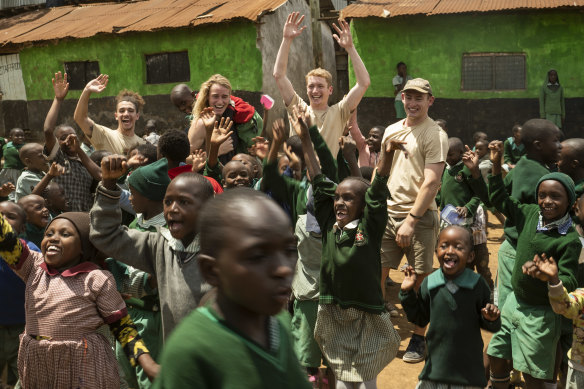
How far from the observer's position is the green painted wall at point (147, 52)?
14.6m

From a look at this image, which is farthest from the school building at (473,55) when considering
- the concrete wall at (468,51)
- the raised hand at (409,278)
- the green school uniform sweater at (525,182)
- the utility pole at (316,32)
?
the raised hand at (409,278)

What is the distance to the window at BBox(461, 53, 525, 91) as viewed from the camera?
45.5ft

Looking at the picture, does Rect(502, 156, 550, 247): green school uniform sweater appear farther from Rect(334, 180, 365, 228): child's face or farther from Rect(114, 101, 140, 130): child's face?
Rect(114, 101, 140, 130): child's face

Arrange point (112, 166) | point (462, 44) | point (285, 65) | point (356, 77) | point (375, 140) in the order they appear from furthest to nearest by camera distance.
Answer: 1. point (462, 44)
2. point (375, 140)
3. point (285, 65)
4. point (356, 77)
5. point (112, 166)

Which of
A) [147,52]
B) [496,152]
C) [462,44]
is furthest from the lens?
[147,52]

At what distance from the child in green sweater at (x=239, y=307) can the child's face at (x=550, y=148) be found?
3329mm

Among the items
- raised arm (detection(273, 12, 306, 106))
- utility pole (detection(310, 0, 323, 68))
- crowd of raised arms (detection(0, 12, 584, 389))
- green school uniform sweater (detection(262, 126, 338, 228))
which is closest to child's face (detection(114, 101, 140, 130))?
crowd of raised arms (detection(0, 12, 584, 389))

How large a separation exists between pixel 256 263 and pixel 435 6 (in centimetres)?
1295

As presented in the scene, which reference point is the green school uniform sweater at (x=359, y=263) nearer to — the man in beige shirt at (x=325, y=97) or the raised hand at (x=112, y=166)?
the raised hand at (x=112, y=166)

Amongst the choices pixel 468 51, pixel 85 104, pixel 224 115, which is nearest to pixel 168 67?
pixel 468 51

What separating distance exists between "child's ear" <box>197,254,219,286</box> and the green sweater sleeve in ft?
8.33

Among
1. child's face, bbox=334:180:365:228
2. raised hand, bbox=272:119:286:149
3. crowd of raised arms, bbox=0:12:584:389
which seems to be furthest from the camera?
raised hand, bbox=272:119:286:149

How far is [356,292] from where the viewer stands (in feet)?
12.1

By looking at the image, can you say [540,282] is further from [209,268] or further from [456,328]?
[209,268]
